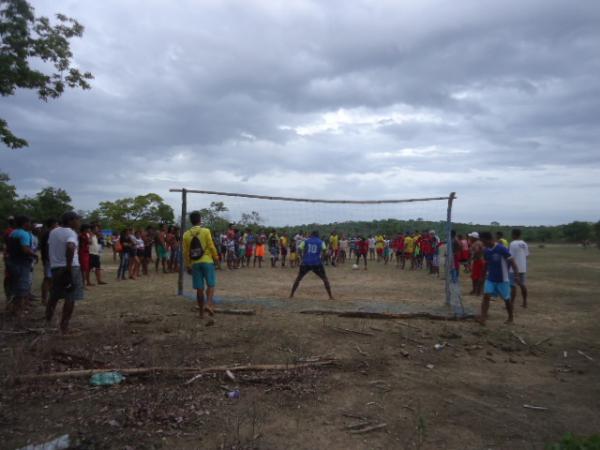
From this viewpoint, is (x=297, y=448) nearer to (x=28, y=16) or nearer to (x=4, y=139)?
(x=4, y=139)

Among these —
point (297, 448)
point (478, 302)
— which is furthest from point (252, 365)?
point (478, 302)

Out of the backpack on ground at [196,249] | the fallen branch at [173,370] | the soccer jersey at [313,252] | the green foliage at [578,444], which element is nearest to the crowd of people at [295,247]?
the soccer jersey at [313,252]

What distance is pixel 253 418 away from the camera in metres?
3.83

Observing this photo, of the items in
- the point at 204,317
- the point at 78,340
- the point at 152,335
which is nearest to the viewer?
the point at 78,340

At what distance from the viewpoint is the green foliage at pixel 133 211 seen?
3481 cm

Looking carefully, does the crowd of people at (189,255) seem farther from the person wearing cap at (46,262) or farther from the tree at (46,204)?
the tree at (46,204)

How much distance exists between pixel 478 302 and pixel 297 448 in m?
7.65

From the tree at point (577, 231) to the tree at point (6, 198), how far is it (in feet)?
232

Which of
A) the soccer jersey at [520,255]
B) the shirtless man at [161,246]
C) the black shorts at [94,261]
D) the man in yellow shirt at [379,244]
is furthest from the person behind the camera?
the man in yellow shirt at [379,244]

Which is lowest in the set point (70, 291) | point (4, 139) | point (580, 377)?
point (580, 377)

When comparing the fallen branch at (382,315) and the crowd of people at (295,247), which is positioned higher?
the crowd of people at (295,247)

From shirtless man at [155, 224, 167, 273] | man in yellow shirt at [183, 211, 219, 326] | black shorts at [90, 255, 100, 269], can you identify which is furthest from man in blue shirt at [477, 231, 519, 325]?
shirtless man at [155, 224, 167, 273]

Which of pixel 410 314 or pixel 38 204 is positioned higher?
pixel 38 204

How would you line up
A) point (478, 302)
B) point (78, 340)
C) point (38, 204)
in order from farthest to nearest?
point (38, 204) < point (478, 302) < point (78, 340)
